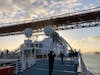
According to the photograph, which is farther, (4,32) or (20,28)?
(4,32)

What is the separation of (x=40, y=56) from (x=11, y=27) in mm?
13678

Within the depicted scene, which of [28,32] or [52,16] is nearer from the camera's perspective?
[28,32]

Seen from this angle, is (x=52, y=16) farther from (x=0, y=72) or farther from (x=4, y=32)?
(x=0, y=72)

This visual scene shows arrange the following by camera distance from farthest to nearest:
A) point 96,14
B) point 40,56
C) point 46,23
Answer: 1. point 46,23
2. point 96,14
3. point 40,56

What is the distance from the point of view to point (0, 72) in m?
8.34

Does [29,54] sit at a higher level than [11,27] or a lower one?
lower

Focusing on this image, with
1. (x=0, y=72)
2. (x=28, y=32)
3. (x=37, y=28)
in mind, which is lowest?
(x=0, y=72)

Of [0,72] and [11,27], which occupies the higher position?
[11,27]

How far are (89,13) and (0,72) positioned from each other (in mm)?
23268

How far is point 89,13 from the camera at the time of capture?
1191 inches

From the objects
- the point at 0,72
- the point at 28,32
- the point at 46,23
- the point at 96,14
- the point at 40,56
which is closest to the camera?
the point at 0,72

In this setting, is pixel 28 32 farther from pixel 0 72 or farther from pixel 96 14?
pixel 0 72

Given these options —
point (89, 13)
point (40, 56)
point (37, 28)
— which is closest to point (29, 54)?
point (40, 56)

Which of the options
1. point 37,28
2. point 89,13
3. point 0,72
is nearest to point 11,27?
point 37,28
